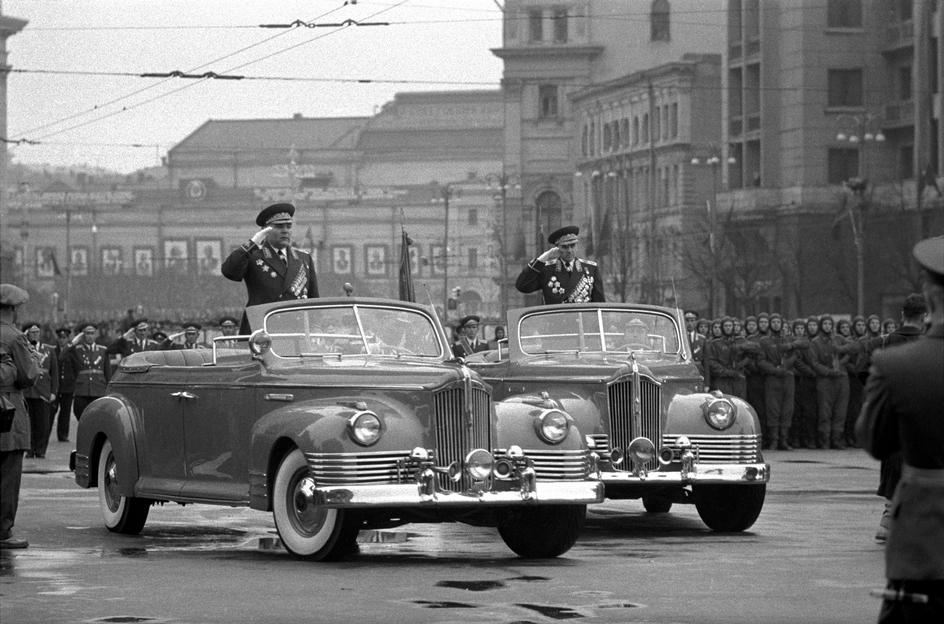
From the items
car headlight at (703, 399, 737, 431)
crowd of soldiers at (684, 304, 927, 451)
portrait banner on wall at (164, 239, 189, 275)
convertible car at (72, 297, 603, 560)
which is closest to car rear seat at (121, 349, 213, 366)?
convertible car at (72, 297, 603, 560)

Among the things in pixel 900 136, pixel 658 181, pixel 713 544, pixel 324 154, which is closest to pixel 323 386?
pixel 713 544

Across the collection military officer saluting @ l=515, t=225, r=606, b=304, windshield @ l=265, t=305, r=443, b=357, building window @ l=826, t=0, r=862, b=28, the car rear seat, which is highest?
building window @ l=826, t=0, r=862, b=28

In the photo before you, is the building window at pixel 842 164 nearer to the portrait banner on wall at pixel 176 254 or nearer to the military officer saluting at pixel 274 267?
the military officer saluting at pixel 274 267

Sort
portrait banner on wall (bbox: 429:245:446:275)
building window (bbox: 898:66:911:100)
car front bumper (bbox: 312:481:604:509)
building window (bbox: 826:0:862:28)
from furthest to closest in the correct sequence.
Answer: portrait banner on wall (bbox: 429:245:446:275) → building window (bbox: 826:0:862:28) → building window (bbox: 898:66:911:100) → car front bumper (bbox: 312:481:604:509)

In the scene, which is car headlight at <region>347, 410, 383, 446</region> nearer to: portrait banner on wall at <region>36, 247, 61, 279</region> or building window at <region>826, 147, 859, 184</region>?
building window at <region>826, 147, 859, 184</region>

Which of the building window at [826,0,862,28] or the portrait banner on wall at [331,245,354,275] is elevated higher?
the building window at [826,0,862,28]

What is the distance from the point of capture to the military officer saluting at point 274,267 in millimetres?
17000

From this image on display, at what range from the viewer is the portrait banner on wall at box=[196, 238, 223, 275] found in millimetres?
162962

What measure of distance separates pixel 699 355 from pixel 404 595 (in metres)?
19.2

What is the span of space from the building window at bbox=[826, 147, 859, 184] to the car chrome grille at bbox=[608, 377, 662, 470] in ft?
220

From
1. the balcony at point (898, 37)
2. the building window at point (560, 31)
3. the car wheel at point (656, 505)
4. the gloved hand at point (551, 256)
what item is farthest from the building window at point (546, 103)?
the car wheel at point (656, 505)

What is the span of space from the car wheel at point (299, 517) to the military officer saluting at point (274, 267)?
3.14 meters

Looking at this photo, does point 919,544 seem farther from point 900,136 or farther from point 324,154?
point 324,154

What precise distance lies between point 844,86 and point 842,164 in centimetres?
290
